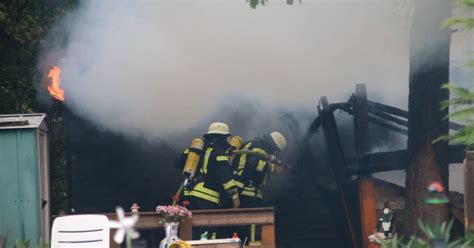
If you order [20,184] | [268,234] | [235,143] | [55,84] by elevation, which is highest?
[55,84]

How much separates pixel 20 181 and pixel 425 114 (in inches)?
192

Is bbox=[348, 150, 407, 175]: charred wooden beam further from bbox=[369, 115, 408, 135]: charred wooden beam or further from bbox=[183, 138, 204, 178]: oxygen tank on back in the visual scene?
bbox=[183, 138, 204, 178]: oxygen tank on back

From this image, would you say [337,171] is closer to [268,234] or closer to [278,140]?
[278,140]

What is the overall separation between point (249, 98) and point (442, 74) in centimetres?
372

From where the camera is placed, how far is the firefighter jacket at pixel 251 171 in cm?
1244

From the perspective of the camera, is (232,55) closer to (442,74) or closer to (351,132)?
(351,132)

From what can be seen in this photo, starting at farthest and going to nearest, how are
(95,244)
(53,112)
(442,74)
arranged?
(53,112) < (442,74) < (95,244)

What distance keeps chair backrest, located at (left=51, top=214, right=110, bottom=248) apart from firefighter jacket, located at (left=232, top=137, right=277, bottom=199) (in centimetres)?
325

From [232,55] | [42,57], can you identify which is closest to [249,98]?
[232,55]

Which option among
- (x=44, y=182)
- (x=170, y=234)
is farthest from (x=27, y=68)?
(x=170, y=234)

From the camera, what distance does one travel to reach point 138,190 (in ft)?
45.1

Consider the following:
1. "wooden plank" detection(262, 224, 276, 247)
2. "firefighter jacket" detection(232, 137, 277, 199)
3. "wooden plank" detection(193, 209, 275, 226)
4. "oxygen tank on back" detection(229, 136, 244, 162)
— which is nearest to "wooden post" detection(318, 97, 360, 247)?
"firefighter jacket" detection(232, 137, 277, 199)

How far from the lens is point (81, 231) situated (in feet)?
31.3

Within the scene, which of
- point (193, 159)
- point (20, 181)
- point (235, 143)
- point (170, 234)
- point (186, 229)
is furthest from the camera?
point (235, 143)
